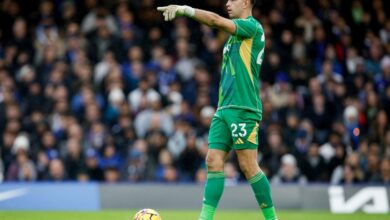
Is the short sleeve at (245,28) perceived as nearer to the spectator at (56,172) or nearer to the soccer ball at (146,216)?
the soccer ball at (146,216)

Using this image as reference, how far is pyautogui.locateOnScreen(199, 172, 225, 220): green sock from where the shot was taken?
917 centimetres

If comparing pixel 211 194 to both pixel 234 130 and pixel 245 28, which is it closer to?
pixel 234 130

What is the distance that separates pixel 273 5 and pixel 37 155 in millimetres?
6512

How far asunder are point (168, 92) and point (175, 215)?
5065 mm

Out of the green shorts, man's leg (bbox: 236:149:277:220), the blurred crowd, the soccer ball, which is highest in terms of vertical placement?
the blurred crowd

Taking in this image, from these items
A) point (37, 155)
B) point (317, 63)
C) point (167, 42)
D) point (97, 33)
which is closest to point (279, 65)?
point (317, 63)

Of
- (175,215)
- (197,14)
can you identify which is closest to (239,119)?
(197,14)

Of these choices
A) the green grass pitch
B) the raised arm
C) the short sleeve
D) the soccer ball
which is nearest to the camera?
the raised arm

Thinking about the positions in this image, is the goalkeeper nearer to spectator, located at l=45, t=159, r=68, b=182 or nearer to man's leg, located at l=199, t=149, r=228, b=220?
man's leg, located at l=199, t=149, r=228, b=220

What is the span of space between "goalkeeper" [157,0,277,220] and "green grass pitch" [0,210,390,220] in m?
3.23

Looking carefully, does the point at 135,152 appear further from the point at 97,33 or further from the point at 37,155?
the point at 97,33

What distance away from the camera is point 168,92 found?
703 inches

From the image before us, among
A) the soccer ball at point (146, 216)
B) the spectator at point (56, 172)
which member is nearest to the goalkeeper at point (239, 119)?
the soccer ball at point (146, 216)

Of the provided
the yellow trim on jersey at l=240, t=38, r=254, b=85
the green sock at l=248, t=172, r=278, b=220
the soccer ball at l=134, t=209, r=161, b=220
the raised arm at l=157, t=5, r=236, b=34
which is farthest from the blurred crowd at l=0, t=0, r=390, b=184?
the raised arm at l=157, t=5, r=236, b=34
